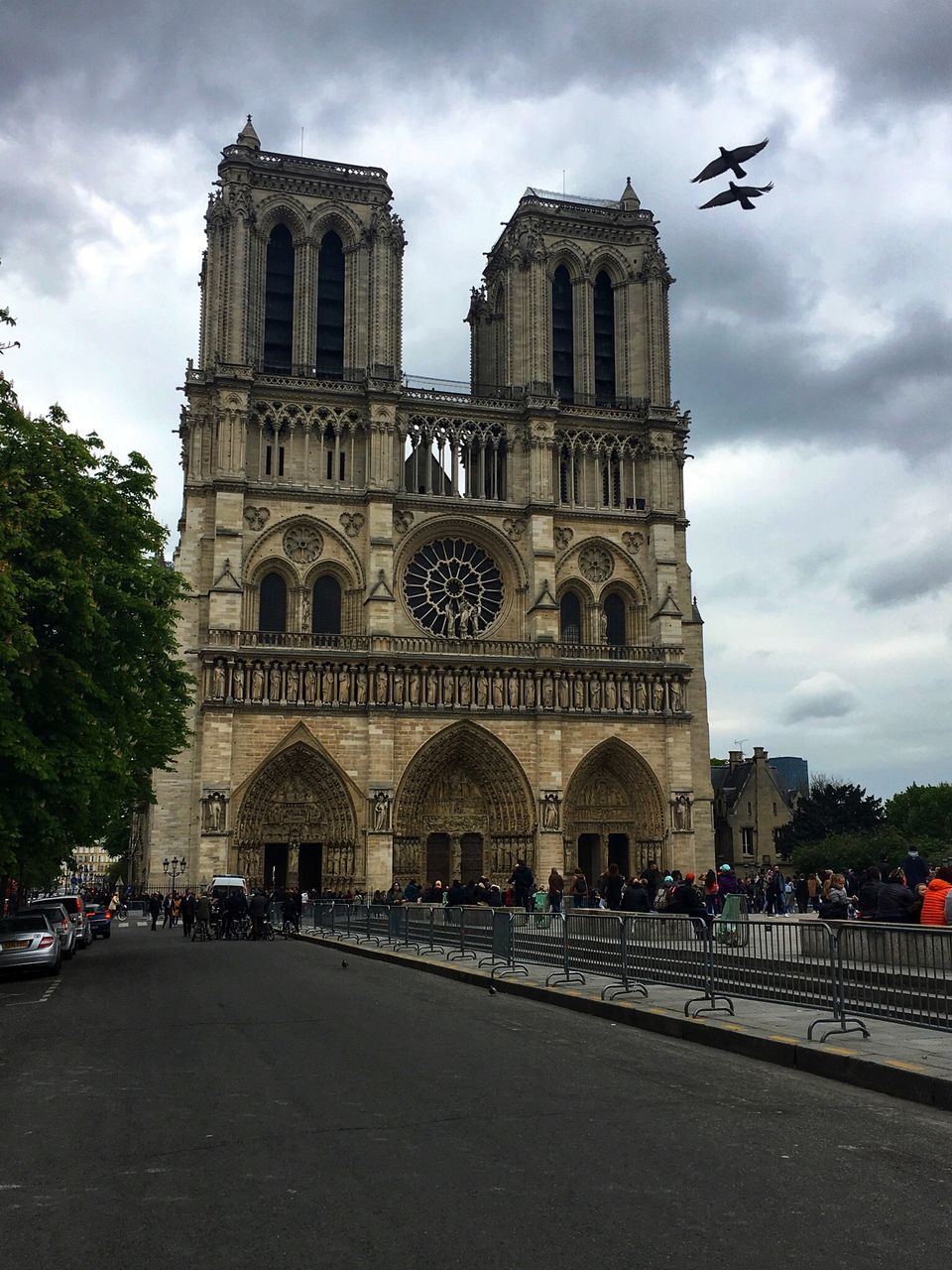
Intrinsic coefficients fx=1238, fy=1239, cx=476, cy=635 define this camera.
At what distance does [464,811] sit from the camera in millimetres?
45094

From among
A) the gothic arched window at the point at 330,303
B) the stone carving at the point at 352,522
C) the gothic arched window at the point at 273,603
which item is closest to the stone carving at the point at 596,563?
the stone carving at the point at 352,522

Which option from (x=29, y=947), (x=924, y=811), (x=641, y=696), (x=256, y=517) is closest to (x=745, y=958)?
(x=29, y=947)

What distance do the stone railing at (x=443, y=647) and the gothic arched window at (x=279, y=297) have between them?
11.0 metres

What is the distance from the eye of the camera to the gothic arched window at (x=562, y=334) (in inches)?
1982

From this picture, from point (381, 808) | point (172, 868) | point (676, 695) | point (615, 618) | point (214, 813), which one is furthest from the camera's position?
point (615, 618)

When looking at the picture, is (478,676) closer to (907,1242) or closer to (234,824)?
(234,824)

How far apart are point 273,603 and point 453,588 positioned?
22.3ft

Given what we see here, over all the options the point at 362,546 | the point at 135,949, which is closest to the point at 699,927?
the point at 135,949

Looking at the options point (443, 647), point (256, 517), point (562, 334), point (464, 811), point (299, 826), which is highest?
point (562, 334)

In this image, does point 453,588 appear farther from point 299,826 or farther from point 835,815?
point 835,815

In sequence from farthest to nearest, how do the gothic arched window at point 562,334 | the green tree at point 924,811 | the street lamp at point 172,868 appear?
1. the green tree at point 924,811
2. the gothic arched window at point 562,334
3. the street lamp at point 172,868

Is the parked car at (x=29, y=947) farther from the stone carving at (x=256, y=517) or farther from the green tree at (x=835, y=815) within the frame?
the green tree at (x=835, y=815)

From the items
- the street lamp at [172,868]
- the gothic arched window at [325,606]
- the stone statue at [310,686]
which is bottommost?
the street lamp at [172,868]

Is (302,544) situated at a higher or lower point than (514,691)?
higher
